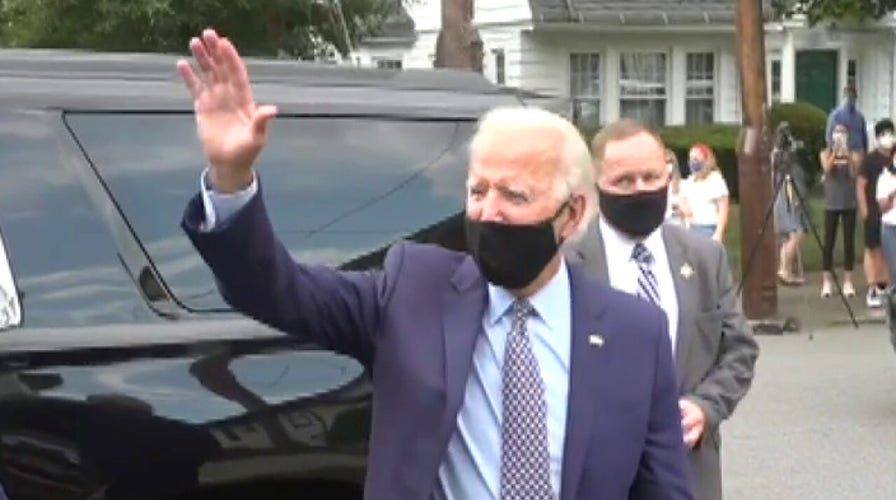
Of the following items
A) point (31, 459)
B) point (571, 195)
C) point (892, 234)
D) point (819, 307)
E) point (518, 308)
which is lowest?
point (819, 307)

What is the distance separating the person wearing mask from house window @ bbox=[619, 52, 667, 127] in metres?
32.4

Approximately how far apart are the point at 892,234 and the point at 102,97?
1058 centimetres

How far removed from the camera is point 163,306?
397 centimetres

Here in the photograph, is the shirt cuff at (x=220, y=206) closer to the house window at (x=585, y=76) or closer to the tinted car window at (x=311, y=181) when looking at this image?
the tinted car window at (x=311, y=181)

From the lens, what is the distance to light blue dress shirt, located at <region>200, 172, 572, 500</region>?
10.5ft

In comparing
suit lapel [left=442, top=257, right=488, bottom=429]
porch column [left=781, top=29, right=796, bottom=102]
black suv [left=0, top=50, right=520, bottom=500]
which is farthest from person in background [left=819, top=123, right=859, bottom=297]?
porch column [left=781, top=29, right=796, bottom=102]

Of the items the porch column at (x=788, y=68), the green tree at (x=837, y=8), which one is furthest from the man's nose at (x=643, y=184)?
the porch column at (x=788, y=68)

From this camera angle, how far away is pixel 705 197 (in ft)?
53.2

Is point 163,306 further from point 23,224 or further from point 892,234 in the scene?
point 892,234

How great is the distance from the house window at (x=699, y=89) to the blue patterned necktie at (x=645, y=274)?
31.7 m

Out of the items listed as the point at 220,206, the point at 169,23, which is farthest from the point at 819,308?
the point at 220,206

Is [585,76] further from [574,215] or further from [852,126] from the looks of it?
[574,215]

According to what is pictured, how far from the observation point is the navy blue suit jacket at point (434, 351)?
315 centimetres

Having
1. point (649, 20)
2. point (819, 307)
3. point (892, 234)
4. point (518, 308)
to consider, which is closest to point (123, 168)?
point (518, 308)
